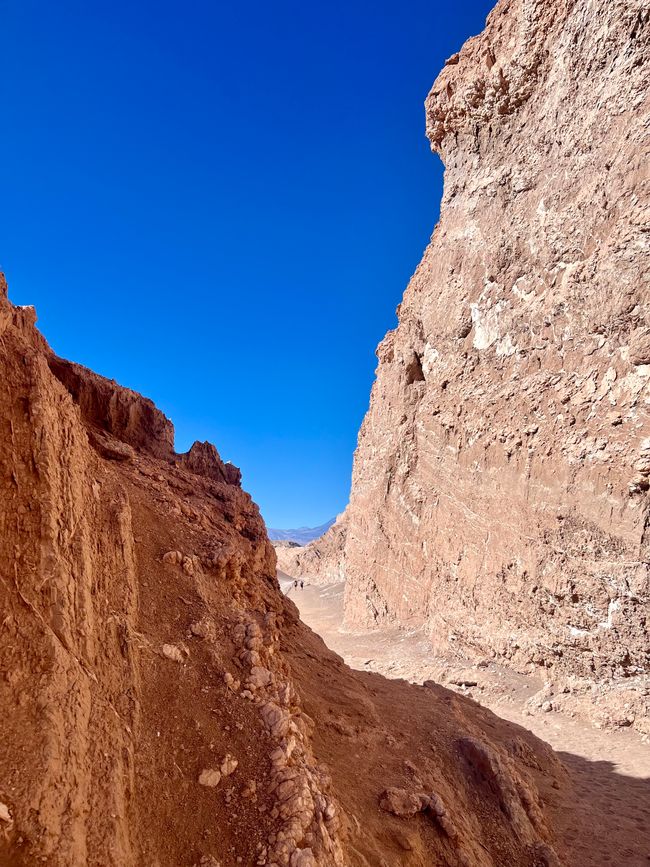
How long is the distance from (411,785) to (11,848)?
590cm

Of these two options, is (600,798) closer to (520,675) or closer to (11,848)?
(520,675)

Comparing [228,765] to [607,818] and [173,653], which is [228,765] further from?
[607,818]

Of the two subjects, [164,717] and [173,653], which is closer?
[164,717]

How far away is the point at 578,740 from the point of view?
1441 cm

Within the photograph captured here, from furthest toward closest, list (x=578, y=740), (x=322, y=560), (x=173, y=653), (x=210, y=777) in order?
(x=322, y=560) → (x=578, y=740) → (x=173, y=653) → (x=210, y=777)

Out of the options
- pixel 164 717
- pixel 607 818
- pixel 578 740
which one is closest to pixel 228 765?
pixel 164 717

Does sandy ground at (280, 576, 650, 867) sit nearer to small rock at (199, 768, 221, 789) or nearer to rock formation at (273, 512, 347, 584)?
small rock at (199, 768, 221, 789)

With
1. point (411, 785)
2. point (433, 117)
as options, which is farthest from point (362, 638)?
point (433, 117)

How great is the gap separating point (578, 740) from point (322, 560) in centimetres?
4384

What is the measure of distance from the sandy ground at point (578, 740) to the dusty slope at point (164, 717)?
1.55m

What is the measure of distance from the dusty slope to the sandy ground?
155cm

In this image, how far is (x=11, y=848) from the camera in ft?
11.2

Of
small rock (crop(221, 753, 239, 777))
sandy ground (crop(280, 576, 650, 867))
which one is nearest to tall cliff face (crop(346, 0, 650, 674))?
sandy ground (crop(280, 576, 650, 867))

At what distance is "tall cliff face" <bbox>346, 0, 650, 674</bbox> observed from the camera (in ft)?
52.5
